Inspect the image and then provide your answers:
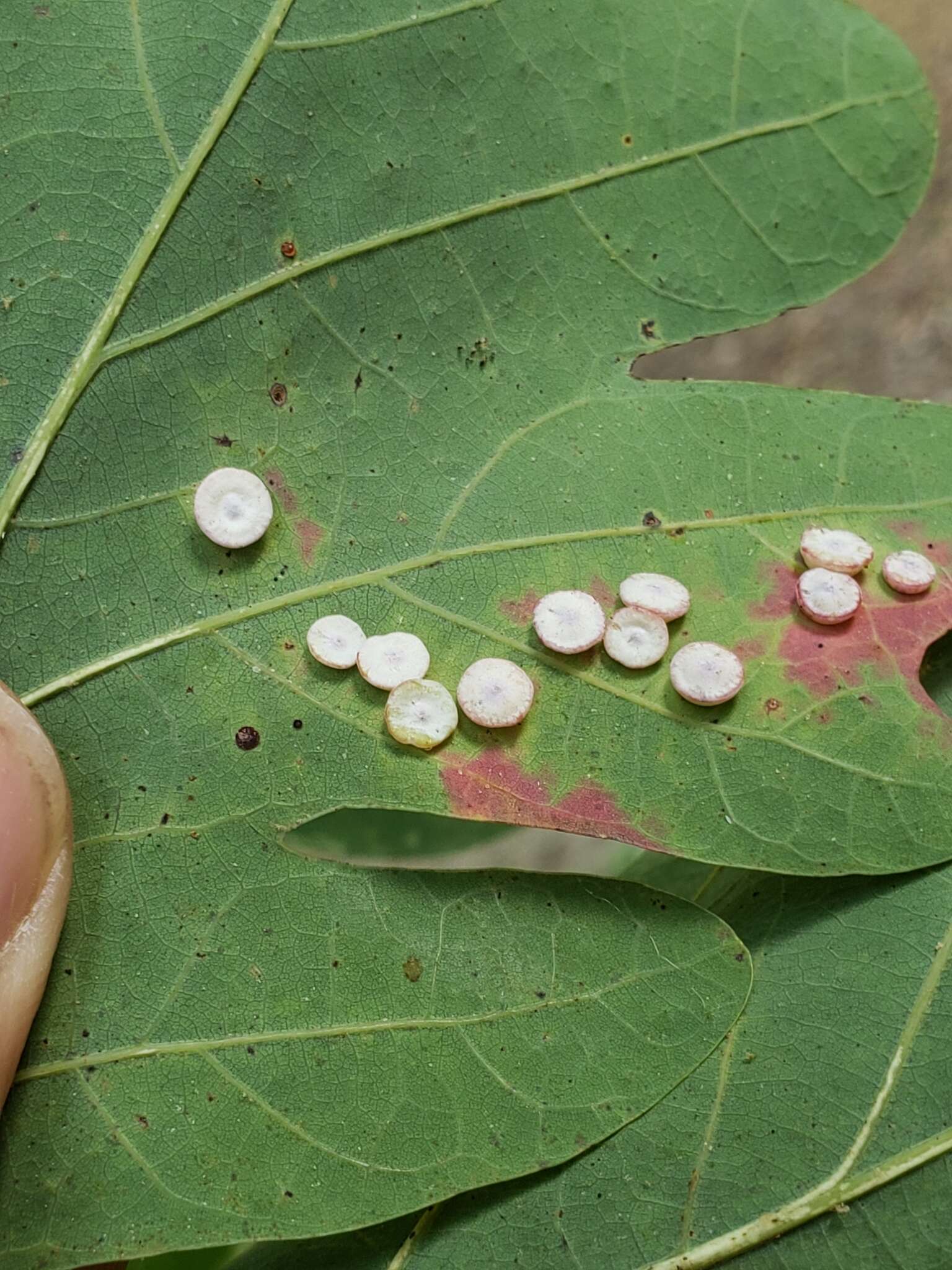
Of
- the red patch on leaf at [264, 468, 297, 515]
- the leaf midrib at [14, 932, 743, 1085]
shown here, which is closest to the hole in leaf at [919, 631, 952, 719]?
the leaf midrib at [14, 932, 743, 1085]

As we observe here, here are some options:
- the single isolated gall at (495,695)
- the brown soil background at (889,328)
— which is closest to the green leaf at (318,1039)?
the single isolated gall at (495,695)

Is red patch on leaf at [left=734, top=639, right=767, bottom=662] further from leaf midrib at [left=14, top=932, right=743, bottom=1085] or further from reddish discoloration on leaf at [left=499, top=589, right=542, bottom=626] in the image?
leaf midrib at [left=14, top=932, right=743, bottom=1085]

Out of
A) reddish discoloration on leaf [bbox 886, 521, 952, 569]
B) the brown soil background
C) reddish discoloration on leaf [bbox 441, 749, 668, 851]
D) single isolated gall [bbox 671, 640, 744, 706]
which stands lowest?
reddish discoloration on leaf [bbox 441, 749, 668, 851]

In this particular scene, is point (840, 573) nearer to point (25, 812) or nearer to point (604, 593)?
point (604, 593)

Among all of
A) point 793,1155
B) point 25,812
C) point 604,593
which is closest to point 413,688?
point 604,593

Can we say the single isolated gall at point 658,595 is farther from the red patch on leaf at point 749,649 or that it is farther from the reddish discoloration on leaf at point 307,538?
the reddish discoloration on leaf at point 307,538

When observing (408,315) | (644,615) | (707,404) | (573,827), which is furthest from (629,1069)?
(408,315)

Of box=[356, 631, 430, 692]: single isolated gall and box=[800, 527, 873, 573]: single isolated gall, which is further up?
box=[800, 527, 873, 573]: single isolated gall

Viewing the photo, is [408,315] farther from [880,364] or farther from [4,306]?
[880,364]
